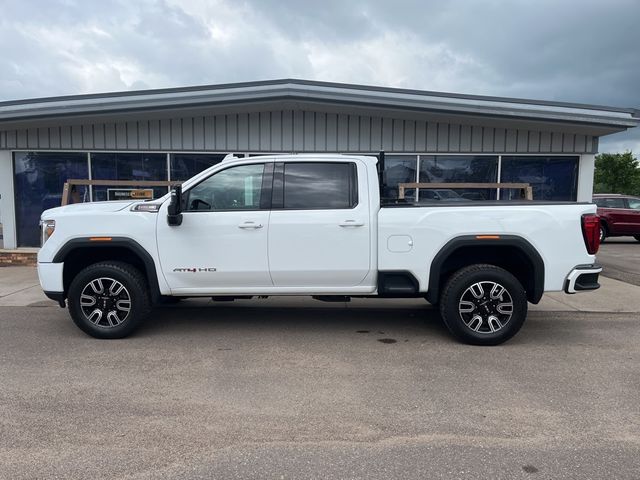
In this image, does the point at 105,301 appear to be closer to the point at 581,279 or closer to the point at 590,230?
the point at 581,279

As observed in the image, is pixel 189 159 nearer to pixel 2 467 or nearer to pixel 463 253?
pixel 463 253

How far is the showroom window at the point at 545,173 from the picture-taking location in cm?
1081

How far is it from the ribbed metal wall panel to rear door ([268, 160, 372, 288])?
5486 mm

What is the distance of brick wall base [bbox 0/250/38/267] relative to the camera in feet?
34.4

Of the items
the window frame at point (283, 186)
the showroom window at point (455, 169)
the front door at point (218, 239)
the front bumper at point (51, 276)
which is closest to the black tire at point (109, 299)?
the front bumper at point (51, 276)

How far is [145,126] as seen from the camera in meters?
10.6

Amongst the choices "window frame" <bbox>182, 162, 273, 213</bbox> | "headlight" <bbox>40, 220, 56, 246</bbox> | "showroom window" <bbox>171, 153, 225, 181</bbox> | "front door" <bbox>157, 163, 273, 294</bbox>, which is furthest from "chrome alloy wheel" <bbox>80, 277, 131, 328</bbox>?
"showroom window" <bbox>171, 153, 225, 181</bbox>

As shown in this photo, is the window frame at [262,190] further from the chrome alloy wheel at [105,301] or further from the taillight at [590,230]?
the taillight at [590,230]

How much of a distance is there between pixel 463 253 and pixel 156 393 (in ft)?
11.3

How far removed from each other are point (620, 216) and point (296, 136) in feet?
39.2

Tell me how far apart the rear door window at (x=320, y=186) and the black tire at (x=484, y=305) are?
4.72ft

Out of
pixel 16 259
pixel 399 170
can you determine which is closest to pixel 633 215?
pixel 399 170

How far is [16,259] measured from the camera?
1052 cm

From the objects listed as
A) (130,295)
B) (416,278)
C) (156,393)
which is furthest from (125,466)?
(416,278)
